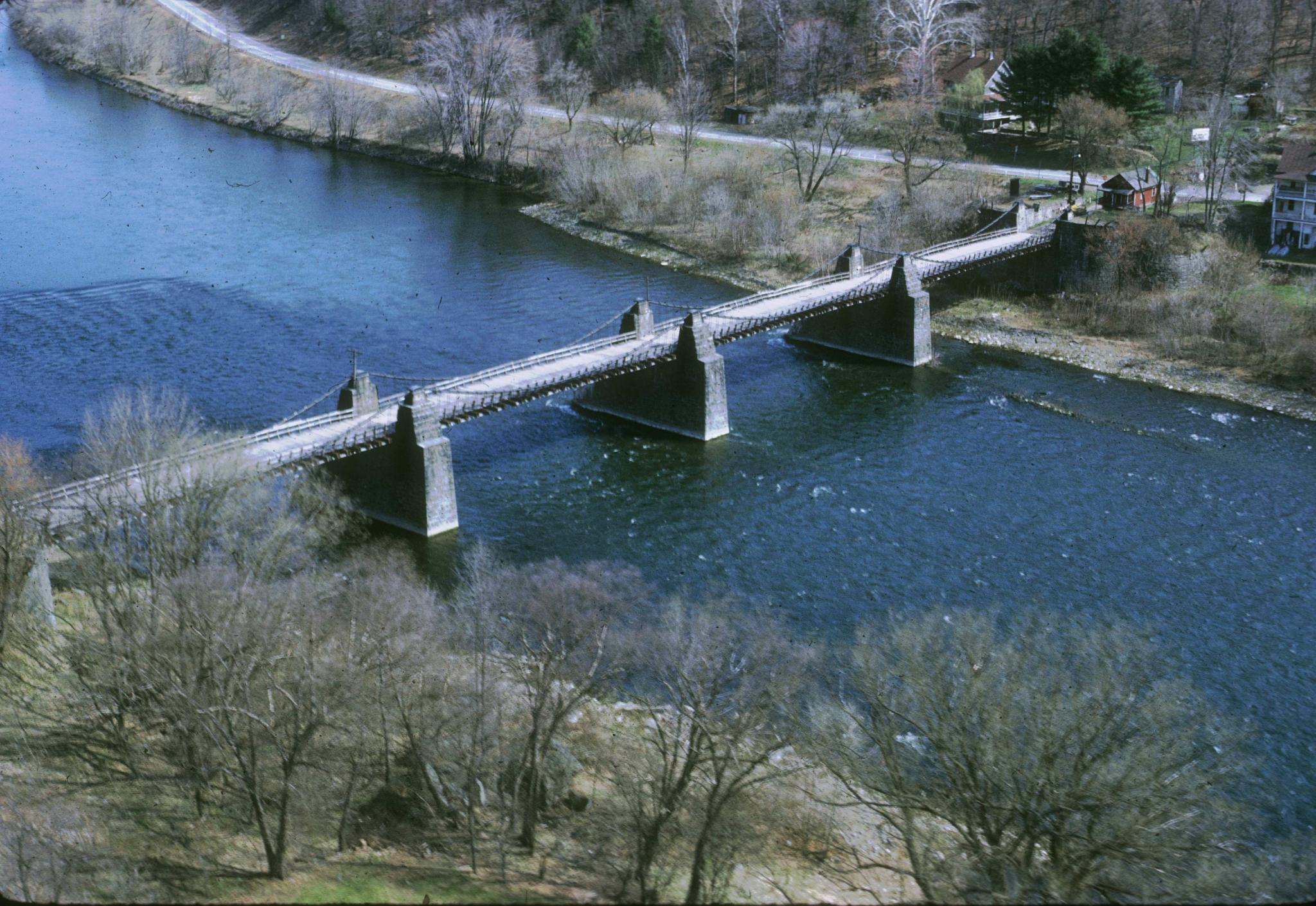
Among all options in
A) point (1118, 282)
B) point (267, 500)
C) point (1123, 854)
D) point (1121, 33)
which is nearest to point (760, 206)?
point (1118, 282)

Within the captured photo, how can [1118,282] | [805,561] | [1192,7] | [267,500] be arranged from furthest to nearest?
[1192,7]
[1118,282]
[805,561]
[267,500]

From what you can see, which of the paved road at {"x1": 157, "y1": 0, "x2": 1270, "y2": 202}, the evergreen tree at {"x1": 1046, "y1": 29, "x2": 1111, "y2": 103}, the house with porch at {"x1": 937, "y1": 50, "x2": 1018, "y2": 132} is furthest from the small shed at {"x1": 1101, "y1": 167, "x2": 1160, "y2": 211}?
the house with porch at {"x1": 937, "y1": 50, "x2": 1018, "y2": 132}

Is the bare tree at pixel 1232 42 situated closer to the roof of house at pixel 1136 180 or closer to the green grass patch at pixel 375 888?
the roof of house at pixel 1136 180

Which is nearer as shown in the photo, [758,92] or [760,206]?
[760,206]

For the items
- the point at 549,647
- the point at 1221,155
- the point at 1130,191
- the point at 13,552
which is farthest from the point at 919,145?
the point at 13,552

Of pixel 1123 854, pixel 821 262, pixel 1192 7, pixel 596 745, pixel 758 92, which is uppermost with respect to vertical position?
pixel 1192 7

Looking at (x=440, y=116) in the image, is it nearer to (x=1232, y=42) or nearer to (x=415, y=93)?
(x=415, y=93)

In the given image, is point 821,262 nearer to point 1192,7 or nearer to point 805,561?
point 805,561
